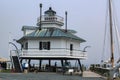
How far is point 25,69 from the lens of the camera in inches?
2173

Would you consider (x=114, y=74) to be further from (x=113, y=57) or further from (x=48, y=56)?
(x=48, y=56)

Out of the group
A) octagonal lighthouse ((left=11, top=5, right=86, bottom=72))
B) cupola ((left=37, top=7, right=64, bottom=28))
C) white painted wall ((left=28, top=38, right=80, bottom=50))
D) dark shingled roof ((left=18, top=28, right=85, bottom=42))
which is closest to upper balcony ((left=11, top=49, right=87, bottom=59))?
octagonal lighthouse ((left=11, top=5, right=86, bottom=72))

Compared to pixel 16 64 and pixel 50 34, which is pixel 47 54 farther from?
pixel 16 64

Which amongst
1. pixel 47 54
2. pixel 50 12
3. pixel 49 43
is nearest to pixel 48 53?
pixel 47 54

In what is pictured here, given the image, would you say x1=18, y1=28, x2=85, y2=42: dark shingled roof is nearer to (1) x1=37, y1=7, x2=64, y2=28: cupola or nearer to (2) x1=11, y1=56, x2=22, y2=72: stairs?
(1) x1=37, y1=7, x2=64, y2=28: cupola

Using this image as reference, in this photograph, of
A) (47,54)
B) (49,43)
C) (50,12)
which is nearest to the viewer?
(47,54)

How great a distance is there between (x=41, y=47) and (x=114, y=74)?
24.3 m

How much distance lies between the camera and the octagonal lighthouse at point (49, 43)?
183 ft

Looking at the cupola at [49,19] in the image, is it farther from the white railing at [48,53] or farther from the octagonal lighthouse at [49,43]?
the white railing at [48,53]

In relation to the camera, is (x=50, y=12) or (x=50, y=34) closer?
(x=50, y=34)

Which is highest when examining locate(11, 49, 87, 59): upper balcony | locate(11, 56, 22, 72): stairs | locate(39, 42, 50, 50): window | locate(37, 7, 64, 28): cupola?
locate(37, 7, 64, 28): cupola

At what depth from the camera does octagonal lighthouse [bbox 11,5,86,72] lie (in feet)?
183

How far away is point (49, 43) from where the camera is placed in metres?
57.8

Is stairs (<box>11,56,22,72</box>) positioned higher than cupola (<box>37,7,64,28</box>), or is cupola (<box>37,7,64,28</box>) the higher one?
cupola (<box>37,7,64,28</box>)
